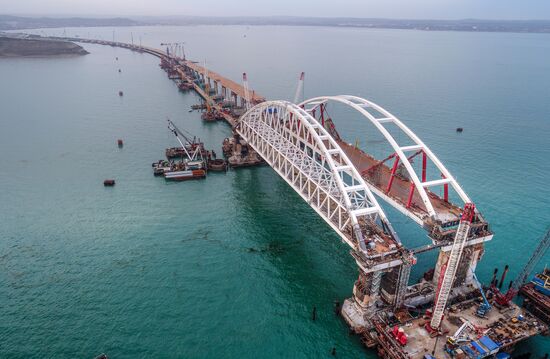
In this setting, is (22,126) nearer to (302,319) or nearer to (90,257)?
(90,257)

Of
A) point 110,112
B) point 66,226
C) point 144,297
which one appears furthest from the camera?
point 110,112

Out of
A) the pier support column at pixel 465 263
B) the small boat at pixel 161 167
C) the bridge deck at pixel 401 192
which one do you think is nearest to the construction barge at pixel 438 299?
the pier support column at pixel 465 263

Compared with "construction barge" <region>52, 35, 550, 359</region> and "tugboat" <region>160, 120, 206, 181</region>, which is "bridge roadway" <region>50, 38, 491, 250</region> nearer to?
"construction barge" <region>52, 35, 550, 359</region>

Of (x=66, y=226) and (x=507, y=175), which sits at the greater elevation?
(x=507, y=175)

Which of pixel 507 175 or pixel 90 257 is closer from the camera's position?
pixel 90 257

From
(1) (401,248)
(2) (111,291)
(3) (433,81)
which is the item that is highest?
(3) (433,81)

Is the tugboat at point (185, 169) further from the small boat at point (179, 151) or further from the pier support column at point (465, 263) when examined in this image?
the pier support column at point (465, 263)

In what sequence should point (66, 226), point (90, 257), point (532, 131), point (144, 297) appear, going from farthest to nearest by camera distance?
1. point (532, 131)
2. point (66, 226)
3. point (90, 257)
4. point (144, 297)

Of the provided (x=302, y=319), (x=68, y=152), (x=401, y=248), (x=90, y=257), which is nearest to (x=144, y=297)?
(x=90, y=257)

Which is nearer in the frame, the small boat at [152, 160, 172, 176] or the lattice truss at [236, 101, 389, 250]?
the lattice truss at [236, 101, 389, 250]

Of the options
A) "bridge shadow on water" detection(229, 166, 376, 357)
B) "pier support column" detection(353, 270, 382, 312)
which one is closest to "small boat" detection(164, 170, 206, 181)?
"bridge shadow on water" detection(229, 166, 376, 357)
